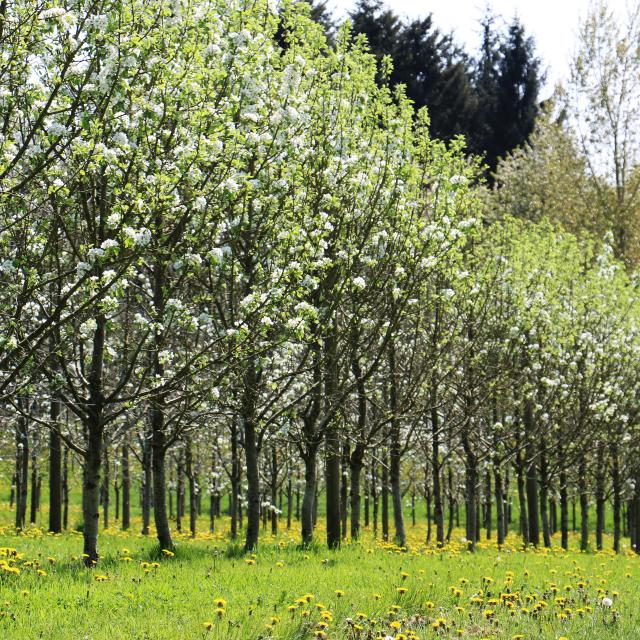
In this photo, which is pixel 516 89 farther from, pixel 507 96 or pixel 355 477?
pixel 355 477

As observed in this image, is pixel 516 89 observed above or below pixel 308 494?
above

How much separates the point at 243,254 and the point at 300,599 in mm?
6181

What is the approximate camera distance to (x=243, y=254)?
1260 centimetres

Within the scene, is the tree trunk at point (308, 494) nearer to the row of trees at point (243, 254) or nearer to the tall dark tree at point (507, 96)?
the row of trees at point (243, 254)

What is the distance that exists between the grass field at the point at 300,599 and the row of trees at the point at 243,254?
1.33m

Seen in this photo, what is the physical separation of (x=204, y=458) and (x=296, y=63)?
2566 centimetres

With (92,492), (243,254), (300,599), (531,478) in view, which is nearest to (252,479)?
(92,492)

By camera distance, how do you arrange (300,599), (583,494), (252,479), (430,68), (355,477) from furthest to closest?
(430,68), (583,494), (355,477), (252,479), (300,599)

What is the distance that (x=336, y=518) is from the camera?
1456 cm

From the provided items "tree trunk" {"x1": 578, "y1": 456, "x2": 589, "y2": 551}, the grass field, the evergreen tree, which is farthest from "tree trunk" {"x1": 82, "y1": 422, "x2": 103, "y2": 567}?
the evergreen tree

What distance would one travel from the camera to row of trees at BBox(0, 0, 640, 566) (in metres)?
7.83

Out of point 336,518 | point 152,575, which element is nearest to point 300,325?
point 152,575

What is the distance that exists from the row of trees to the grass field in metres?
1.33

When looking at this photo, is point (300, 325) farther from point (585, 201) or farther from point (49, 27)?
point (585, 201)
